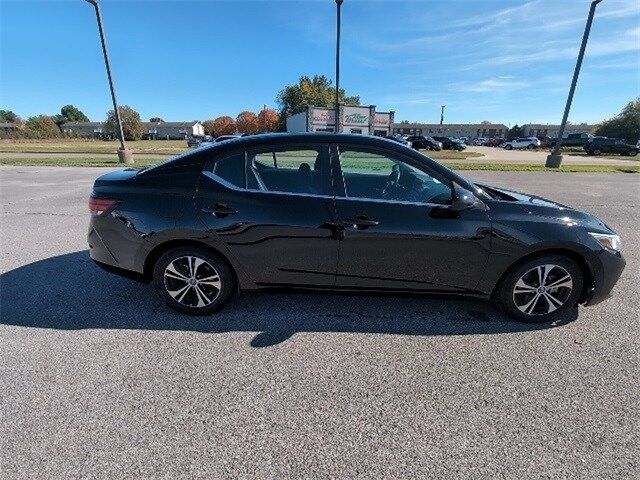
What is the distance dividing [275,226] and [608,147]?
45.4 meters

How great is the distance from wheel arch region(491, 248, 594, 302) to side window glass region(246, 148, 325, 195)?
170 cm

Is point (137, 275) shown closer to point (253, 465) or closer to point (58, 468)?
point (58, 468)

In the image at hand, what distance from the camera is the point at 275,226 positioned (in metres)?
2.99

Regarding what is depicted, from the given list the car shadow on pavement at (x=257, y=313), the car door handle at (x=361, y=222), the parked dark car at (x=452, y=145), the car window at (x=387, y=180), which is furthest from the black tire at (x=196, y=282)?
the parked dark car at (x=452, y=145)

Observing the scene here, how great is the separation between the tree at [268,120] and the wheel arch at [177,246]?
293 ft

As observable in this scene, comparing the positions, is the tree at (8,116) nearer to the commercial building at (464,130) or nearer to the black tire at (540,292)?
the commercial building at (464,130)

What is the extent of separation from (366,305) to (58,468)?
248 cm

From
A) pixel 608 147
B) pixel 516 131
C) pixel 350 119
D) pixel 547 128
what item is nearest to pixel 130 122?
pixel 350 119

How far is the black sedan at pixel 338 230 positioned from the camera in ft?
9.63

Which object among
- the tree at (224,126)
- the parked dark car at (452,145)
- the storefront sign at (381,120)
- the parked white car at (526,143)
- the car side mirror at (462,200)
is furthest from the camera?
the tree at (224,126)

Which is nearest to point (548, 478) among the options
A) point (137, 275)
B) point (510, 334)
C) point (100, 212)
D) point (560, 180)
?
point (510, 334)

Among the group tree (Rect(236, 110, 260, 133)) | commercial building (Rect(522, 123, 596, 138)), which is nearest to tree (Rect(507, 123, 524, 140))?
commercial building (Rect(522, 123, 596, 138))

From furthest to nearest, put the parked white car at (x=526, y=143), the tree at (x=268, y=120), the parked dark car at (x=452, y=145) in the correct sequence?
the tree at (x=268, y=120) → the parked white car at (x=526, y=143) → the parked dark car at (x=452, y=145)

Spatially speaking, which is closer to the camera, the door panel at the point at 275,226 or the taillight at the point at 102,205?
the door panel at the point at 275,226
